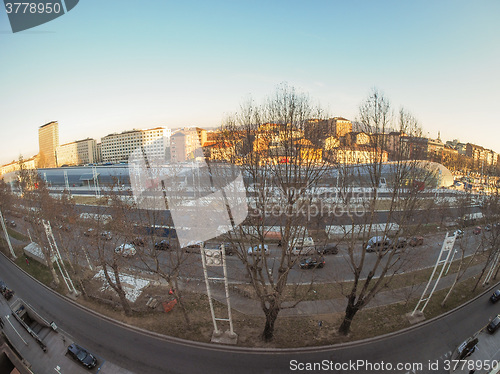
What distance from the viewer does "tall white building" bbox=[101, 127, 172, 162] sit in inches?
3772

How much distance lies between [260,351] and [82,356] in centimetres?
737

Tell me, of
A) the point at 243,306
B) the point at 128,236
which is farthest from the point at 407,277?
the point at 128,236

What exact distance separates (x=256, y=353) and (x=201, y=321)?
3.33 meters

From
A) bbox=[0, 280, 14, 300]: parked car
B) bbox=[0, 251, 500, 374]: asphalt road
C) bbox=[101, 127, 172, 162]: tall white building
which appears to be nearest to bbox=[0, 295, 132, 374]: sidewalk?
bbox=[0, 251, 500, 374]: asphalt road

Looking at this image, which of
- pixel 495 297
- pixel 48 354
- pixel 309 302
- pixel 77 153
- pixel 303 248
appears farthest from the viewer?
pixel 77 153

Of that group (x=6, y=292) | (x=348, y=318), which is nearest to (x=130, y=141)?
(x=6, y=292)

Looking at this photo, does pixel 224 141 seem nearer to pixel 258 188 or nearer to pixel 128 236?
pixel 258 188

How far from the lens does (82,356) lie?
10.3 meters

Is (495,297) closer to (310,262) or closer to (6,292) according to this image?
(310,262)

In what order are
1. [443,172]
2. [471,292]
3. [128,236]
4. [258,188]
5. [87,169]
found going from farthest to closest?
[87,169] → [443,172] → [471,292] → [128,236] → [258,188]

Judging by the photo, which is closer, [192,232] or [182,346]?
[182,346]

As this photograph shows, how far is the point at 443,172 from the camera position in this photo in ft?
140

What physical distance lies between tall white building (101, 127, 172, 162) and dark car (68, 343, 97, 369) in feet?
291

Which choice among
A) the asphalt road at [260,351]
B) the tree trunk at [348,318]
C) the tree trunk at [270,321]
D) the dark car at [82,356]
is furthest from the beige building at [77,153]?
the tree trunk at [348,318]
